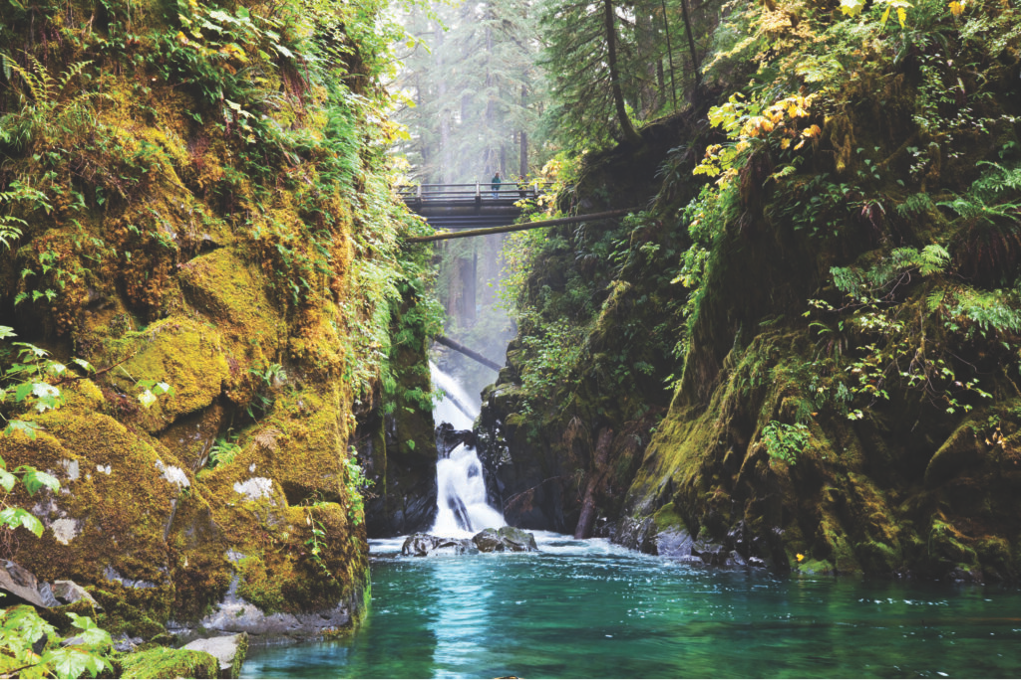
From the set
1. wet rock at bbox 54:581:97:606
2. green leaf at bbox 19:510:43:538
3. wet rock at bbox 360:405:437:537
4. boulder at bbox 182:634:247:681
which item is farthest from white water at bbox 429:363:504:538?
green leaf at bbox 19:510:43:538

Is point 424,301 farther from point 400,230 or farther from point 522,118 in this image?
point 522,118

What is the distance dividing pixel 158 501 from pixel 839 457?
7417mm

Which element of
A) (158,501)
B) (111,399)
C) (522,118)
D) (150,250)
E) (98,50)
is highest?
(522,118)

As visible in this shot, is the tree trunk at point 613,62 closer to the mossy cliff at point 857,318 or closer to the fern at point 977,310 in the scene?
the mossy cliff at point 857,318

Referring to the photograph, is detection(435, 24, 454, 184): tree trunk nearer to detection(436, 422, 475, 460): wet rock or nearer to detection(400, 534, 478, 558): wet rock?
detection(436, 422, 475, 460): wet rock

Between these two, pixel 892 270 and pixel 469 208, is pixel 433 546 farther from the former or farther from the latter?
pixel 469 208

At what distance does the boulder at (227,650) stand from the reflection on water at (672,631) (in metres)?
0.12

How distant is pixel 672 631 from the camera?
556 cm

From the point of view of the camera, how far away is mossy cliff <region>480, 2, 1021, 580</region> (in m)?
7.54

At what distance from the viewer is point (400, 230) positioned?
41.6 ft

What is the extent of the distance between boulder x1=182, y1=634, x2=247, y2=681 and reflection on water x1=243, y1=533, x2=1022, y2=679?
0.38 ft

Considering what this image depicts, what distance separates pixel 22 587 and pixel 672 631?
15.1 ft

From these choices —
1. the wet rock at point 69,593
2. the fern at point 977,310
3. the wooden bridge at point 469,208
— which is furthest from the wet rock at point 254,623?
the wooden bridge at point 469,208

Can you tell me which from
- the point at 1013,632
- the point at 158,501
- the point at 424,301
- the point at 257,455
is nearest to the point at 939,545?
the point at 1013,632
